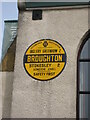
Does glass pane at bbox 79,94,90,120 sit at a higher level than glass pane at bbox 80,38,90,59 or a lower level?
lower

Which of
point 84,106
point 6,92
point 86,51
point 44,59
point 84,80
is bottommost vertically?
point 84,106

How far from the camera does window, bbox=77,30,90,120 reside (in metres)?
5.10

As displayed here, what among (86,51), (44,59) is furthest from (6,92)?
(86,51)

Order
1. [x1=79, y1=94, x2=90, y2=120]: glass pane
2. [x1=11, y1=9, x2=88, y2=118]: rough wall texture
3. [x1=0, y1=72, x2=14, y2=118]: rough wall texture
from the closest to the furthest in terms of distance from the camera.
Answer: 1. [x1=11, y1=9, x2=88, y2=118]: rough wall texture
2. [x1=79, y1=94, x2=90, y2=120]: glass pane
3. [x1=0, y1=72, x2=14, y2=118]: rough wall texture

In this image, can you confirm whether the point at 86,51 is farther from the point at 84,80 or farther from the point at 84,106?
the point at 84,106

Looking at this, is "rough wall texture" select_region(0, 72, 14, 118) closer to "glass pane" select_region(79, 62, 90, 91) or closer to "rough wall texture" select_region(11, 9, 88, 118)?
"rough wall texture" select_region(11, 9, 88, 118)

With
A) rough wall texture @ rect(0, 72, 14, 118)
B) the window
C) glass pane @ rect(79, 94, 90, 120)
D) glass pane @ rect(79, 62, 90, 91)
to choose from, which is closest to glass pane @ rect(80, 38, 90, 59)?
the window

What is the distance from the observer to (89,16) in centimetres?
532

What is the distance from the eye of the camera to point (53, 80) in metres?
5.11

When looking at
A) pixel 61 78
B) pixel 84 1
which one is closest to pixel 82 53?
pixel 61 78

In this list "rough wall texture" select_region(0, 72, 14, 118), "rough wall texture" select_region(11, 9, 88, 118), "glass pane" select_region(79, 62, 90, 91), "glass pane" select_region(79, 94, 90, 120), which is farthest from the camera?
"rough wall texture" select_region(0, 72, 14, 118)

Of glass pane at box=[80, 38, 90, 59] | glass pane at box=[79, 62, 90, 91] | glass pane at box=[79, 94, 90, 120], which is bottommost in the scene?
glass pane at box=[79, 94, 90, 120]

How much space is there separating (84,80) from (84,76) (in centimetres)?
8

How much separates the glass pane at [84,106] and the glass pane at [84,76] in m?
0.15
